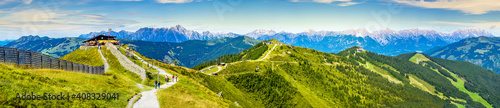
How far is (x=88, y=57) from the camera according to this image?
98688 mm

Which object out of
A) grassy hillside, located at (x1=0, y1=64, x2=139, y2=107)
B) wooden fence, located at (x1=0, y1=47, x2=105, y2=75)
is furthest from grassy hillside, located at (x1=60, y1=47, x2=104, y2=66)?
grassy hillside, located at (x1=0, y1=64, x2=139, y2=107)

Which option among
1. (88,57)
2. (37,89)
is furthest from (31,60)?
(88,57)

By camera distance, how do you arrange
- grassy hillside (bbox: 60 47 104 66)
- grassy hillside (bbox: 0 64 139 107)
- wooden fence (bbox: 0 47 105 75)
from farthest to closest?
grassy hillside (bbox: 60 47 104 66) → wooden fence (bbox: 0 47 105 75) → grassy hillside (bbox: 0 64 139 107)

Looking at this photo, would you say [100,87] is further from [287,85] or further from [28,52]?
[287,85]

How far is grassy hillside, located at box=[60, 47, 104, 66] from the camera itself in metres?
89.3

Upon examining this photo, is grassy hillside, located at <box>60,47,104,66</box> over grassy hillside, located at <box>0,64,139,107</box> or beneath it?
beneath

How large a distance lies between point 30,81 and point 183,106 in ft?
59.9

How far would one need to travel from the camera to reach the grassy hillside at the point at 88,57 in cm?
8931

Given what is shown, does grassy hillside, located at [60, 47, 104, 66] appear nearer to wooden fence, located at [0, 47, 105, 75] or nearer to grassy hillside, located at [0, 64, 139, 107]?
wooden fence, located at [0, 47, 105, 75]

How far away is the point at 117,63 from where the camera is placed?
80.4 metres

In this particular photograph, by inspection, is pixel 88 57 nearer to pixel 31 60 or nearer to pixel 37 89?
pixel 31 60

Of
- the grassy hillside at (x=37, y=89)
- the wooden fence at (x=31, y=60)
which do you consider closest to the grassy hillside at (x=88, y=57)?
the wooden fence at (x=31, y=60)

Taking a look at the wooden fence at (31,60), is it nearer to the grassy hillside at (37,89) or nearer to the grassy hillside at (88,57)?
the grassy hillside at (37,89)

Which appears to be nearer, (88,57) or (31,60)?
(31,60)
